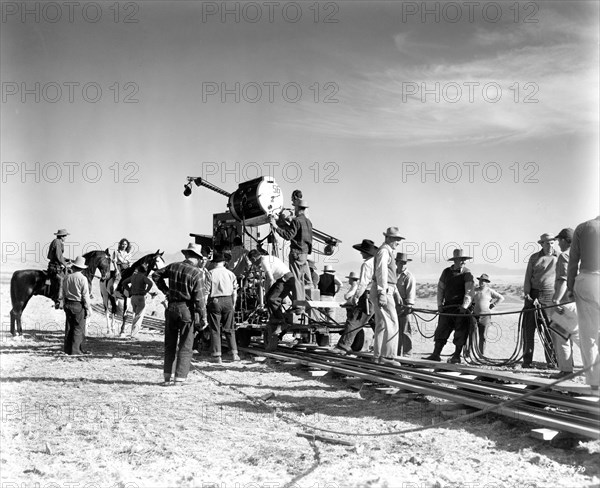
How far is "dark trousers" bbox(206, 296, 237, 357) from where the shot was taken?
38.1 feet

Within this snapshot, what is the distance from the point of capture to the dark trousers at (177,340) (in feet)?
30.4

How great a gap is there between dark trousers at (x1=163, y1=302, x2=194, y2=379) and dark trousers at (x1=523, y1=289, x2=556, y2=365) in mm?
5452

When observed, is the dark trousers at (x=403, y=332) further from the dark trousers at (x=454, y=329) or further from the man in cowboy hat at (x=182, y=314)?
the man in cowboy hat at (x=182, y=314)

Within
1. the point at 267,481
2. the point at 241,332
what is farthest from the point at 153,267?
the point at 267,481

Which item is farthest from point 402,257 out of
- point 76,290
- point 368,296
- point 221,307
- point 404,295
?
point 76,290

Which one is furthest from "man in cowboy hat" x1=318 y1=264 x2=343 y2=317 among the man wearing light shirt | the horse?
the horse

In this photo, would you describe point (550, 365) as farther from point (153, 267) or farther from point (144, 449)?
point (153, 267)

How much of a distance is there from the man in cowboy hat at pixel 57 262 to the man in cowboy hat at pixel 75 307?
3.83 metres

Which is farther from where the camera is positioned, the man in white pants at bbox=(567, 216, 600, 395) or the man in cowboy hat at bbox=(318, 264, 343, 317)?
the man in cowboy hat at bbox=(318, 264, 343, 317)

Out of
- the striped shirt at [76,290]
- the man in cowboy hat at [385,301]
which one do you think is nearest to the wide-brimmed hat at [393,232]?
the man in cowboy hat at [385,301]

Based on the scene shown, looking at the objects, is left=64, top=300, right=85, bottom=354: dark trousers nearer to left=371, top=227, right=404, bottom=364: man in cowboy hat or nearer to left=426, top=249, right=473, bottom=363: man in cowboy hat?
left=371, top=227, right=404, bottom=364: man in cowboy hat

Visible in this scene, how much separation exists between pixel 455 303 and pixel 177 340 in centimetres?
516

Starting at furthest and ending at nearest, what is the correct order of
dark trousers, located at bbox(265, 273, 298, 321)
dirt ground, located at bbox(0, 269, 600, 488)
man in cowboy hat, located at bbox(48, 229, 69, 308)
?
man in cowboy hat, located at bbox(48, 229, 69, 308) → dark trousers, located at bbox(265, 273, 298, 321) → dirt ground, located at bbox(0, 269, 600, 488)

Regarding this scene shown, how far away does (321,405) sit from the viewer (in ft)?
24.9
